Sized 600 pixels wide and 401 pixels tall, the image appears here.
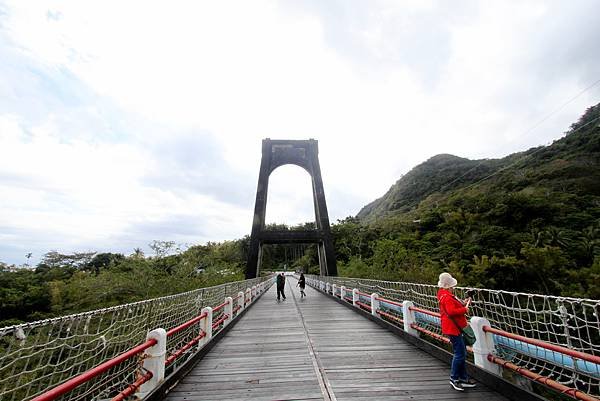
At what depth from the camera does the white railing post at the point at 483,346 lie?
345 cm

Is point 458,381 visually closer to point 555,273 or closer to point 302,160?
point 555,273

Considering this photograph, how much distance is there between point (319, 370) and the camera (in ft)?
13.3

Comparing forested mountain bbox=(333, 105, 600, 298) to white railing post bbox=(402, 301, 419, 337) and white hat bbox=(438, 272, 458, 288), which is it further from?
white hat bbox=(438, 272, 458, 288)

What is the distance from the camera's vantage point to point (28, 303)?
17.8 metres

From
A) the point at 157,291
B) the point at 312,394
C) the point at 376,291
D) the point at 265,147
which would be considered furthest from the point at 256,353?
the point at 265,147

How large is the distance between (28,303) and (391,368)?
2227cm

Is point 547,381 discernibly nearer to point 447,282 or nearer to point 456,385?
point 456,385

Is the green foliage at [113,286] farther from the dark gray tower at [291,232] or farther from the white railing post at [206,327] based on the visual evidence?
the white railing post at [206,327]

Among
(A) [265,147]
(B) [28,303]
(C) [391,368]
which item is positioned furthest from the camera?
(A) [265,147]

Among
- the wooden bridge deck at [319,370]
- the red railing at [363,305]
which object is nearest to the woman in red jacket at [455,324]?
the wooden bridge deck at [319,370]

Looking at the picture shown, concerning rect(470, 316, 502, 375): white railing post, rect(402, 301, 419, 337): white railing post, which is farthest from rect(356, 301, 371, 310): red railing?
rect(470, 316, 502, 375): white railing post

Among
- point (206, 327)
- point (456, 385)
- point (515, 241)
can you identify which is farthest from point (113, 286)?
point (515, 241)

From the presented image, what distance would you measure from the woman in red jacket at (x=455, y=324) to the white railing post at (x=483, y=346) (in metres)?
0.25

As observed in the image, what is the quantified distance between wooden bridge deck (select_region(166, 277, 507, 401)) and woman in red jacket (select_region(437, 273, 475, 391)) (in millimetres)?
115
